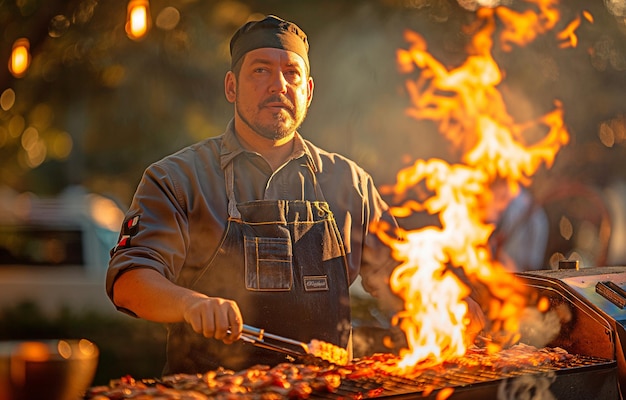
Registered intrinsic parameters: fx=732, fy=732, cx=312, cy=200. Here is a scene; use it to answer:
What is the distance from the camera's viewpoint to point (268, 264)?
3.44 meters

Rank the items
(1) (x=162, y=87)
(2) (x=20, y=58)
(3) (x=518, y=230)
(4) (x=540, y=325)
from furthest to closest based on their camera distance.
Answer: (3) (x=518, y=230) < (2) (x=20, y=58) < (1) (x=162, y=87) < (4) (x=540, y=325)

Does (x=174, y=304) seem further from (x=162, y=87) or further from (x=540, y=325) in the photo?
(x=540, y=325)

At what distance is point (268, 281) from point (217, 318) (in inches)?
20.7

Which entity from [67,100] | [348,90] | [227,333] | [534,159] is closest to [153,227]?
[227,333]

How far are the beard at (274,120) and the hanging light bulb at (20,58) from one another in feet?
4.44

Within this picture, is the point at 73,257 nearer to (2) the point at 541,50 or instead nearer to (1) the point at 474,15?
(1) the point at 474,15

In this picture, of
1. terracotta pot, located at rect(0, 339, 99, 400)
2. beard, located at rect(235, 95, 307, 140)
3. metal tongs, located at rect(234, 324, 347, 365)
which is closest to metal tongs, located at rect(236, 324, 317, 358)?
metal tongs, located at rect(234, 324, 347, 365)

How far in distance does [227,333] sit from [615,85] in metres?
4.54

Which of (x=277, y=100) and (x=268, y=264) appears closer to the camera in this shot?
(x=268, y=264)

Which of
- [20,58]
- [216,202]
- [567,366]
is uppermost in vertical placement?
[20,58]

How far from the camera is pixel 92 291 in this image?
4324mm

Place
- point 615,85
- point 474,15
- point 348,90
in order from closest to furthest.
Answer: point 348,90, point 474,15, point 615,85

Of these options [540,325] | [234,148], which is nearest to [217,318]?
[234,148]

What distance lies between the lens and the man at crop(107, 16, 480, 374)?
330 centimetres
